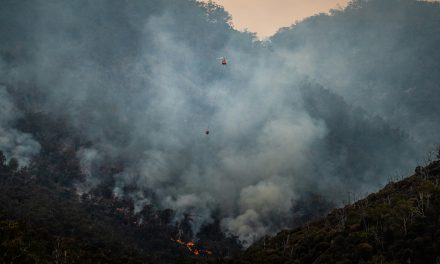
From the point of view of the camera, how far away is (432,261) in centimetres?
6644

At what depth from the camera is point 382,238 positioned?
79188 mm

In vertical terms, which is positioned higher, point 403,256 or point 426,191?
point 426,191

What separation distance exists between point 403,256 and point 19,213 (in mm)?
140655

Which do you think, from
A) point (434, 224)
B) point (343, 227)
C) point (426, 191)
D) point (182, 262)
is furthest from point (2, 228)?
point (426, 191)

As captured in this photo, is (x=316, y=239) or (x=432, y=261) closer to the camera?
(x=432, y=261)

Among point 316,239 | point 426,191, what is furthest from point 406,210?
point 316,239

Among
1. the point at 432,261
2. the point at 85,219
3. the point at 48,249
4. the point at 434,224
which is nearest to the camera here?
the point at 432,261

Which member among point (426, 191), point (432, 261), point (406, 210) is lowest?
point (432, 261)

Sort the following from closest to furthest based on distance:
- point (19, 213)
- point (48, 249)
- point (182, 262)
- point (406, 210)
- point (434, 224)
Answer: point (434, 224) < point (406, 210) < point (48, 249) < point (182, 262) < point (19, 213)

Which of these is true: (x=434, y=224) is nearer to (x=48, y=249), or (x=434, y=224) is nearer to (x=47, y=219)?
Answer: (x=48, y=249)

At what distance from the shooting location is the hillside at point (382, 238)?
234ft

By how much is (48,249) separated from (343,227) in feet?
236

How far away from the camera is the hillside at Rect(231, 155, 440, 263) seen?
71250mm

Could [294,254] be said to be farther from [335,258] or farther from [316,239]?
[335,258]
